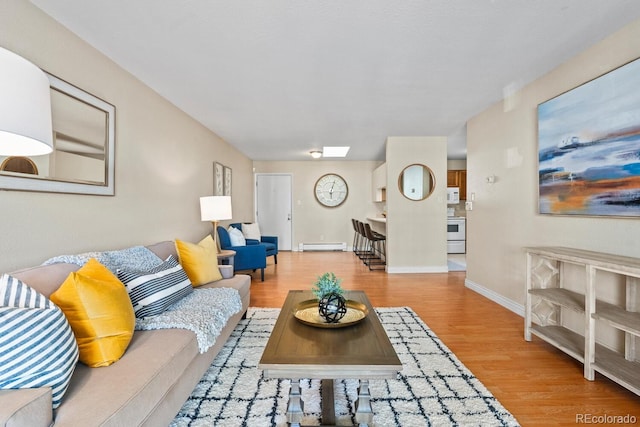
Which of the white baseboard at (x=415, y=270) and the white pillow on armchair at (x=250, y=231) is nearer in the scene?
the white baseboard at (x=415, y=270)

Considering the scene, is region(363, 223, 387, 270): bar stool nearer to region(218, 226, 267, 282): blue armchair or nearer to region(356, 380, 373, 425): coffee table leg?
region(218, 226, 267, 282): blue armchair

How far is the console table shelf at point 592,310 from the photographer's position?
184 centimetres

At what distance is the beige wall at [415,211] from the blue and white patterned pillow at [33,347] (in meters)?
4.76

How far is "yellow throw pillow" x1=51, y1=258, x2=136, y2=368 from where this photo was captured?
1345 mm

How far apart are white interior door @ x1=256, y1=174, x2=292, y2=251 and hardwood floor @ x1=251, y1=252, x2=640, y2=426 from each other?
10.0 feet

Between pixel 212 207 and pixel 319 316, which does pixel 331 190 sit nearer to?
pixel 212 207

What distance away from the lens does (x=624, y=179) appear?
2115mm

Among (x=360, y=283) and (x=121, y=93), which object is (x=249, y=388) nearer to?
(x=121, y=93)

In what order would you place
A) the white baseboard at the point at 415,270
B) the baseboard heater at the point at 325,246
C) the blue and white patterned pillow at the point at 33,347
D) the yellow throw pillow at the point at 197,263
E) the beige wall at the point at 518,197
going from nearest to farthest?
the blue and white patterned pillow at the point at 33,347 < the beige wall at the point at 518,197 < the yellow throw pillow at the point at 197,263 < the white baseboard at the point at 415,270 < the baseboard heater at the point at 325,246

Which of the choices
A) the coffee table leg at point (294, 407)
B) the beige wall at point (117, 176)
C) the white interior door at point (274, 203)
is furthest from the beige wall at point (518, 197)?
the white interior door at point (274, 203)


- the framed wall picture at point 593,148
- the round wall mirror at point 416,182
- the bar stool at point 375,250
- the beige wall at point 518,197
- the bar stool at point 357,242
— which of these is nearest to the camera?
the framed wall picture at point 593,148

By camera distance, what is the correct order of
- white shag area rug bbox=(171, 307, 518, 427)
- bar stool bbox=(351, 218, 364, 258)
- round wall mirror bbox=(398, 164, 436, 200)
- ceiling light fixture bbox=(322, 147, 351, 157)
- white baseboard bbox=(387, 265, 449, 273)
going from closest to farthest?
white shag area rug bbox=(171, 307, 518, 427) < white baseboard bbox=(387, 265, 449, 273) < round wall mirror bbox=(398, 164, 436, 200) < ceiling light fixture bbox=(322, 147, 351, 157) < bar stool bbox=(351, 218, 364, 258)

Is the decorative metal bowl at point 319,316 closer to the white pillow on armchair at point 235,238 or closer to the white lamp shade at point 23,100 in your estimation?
the white lamp shade at point 23,100
